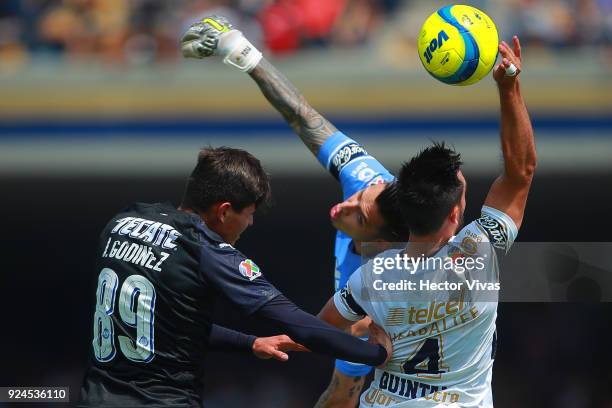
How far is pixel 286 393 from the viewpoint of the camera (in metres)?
11.4

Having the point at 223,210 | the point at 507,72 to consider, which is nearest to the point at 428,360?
the point at 223,210

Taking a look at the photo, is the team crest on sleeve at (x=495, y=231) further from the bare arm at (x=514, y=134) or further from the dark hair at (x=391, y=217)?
the dark hair at (x=391, y=217)

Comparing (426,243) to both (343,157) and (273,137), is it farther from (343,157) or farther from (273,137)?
(273,137)

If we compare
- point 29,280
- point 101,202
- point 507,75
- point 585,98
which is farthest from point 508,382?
point 507,75

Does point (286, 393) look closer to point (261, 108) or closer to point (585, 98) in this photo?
point (261, 108)

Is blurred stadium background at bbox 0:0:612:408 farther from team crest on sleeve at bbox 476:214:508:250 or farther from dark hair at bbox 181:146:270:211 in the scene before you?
team crest on sleeve at bbox 476:214:508:250

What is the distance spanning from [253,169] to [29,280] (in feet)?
29.0

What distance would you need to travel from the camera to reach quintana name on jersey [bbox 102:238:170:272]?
3529mm

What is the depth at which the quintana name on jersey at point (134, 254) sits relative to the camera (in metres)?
3.53

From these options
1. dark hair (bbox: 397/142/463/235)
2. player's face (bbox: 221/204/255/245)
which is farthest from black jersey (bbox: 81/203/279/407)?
dark hair (bbox: 397/142/463/235)

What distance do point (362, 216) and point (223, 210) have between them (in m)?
0.65

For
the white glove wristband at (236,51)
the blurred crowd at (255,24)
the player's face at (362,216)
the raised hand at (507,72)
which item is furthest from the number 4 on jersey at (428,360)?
the blurred crowd at (255,24)

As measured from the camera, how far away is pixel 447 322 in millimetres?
3430

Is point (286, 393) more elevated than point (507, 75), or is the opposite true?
point (507, 75)
